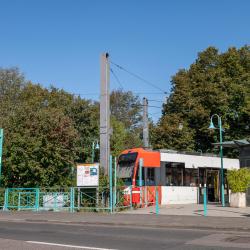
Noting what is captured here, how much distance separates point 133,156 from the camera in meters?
28.4

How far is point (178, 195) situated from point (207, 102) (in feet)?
58.6

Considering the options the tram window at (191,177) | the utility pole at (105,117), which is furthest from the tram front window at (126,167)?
the tram window at (191,177)

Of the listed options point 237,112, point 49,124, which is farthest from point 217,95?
point 49,124

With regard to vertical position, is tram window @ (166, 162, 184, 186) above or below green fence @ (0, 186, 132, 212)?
above

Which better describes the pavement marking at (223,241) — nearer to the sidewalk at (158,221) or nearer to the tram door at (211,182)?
the sidewalk at (158,221)

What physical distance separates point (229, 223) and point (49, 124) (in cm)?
1447

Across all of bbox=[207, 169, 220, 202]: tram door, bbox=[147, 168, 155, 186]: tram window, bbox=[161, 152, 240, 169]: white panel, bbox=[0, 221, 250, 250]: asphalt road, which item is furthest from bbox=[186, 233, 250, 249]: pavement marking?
bbox=[207, 169, 220, 202]: tram door

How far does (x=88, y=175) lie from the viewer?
24.0 metres

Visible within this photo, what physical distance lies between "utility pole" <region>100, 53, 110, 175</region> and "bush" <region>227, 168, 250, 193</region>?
24.0 ft

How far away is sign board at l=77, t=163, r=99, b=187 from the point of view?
23.8 meters

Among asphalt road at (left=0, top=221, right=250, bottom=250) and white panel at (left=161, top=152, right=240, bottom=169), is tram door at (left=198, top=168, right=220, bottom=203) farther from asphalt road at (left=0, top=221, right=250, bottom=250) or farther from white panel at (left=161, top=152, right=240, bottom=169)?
asphalt road at (left=0, top=221, right=250, bottom=250)

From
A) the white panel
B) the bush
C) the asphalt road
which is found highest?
the white panel

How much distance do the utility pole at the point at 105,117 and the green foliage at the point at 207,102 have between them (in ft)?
68.9

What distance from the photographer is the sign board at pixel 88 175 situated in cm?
2382
